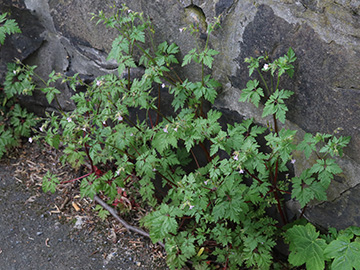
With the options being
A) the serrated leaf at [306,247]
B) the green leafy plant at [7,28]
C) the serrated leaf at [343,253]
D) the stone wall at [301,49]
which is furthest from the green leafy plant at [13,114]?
the serrated leaf at [343,253]

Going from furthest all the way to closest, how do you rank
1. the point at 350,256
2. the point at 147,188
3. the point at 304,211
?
the point at 147,188, the point at 304,211, the point at 350,256

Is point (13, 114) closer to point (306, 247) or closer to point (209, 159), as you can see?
point (209, 159)

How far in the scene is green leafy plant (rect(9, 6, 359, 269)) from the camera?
8.45 feet

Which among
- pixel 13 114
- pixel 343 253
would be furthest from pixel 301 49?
pixel 13 114

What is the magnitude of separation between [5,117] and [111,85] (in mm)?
1624

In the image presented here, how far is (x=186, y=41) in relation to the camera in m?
3.00

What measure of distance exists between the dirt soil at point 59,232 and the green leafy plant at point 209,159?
0.32 metres

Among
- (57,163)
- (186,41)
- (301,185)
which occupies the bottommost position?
(57,163)

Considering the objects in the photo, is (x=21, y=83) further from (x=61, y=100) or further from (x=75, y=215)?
(x=75, y=215)

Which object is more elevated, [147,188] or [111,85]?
[111,85]

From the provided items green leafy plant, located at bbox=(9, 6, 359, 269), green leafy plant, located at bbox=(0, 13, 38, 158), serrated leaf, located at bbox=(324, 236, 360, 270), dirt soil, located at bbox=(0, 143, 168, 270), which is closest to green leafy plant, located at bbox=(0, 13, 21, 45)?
green leafy plant, located at bbox=(0, 13, 38, 158)

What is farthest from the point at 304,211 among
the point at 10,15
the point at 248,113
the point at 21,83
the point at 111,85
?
the point at 10,15

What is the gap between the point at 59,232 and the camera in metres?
3.34

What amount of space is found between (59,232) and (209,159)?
1398mm
